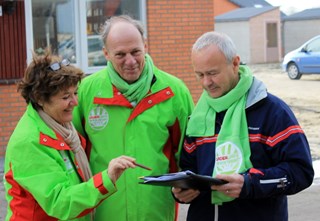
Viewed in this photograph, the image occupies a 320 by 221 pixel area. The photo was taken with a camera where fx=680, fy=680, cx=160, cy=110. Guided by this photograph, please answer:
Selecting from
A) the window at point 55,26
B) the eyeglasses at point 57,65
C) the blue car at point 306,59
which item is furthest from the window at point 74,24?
the blue car at point 306,59

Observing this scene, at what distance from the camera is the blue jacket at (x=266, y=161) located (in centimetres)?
305

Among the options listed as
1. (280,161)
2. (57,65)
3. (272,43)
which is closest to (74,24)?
(57,65)

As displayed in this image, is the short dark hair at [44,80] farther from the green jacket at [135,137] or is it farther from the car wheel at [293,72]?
the car wheel at [293,72]

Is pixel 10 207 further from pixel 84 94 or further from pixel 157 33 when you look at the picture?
pixel 157 33

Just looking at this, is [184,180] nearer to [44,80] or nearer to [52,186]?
[52,186]

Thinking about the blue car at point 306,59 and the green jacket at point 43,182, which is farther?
the blue car at point 306,59

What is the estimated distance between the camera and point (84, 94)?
3.68 metres

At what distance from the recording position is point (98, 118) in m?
3.61

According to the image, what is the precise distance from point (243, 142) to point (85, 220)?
2.96 ft

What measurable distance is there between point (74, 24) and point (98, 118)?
Result: 7284 mm

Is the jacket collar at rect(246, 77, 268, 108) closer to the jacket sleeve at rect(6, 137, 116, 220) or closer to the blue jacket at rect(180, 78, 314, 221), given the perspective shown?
the blue jacket at rect(180, 78, 314, 221)

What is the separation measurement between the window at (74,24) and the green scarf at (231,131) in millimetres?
7065

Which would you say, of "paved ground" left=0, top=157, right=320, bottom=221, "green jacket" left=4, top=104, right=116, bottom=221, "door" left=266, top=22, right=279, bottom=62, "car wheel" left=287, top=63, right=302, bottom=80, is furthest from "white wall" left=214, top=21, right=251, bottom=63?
"green jacket" left=4, top=104, right=116, bottom=221

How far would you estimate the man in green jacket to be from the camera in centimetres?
354
